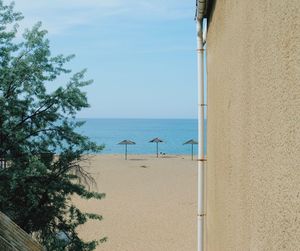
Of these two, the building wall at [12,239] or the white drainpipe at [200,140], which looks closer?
the building wall at [12,239]

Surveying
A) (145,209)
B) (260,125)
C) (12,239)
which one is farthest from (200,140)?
(145,209)

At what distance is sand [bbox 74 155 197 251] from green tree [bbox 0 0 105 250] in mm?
4953

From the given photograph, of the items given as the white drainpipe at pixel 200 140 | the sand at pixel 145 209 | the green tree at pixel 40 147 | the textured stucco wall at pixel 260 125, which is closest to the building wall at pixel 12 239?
the textured stucco wall at pixel 260 125

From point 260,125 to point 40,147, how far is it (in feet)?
23.4

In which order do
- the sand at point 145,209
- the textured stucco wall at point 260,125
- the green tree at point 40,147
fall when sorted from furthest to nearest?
the sand at point 145,209, the green tree at point 40,147, the textured stucco wall at point 260,125

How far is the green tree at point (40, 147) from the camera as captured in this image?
8.11 metres

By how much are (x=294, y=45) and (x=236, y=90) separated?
4.53 feet

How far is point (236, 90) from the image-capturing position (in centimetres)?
313

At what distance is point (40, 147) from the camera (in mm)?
8914

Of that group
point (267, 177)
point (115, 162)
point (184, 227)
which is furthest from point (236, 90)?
point (115, 162)

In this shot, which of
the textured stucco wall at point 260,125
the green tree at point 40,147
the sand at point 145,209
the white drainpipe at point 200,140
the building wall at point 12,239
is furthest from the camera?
the sand at point 145,209

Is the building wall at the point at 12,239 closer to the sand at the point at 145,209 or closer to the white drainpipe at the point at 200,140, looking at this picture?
the white drainpipe at the point at 200,140

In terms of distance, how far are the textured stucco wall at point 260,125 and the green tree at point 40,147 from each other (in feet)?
16.7

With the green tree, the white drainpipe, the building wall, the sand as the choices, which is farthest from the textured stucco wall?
the sand
